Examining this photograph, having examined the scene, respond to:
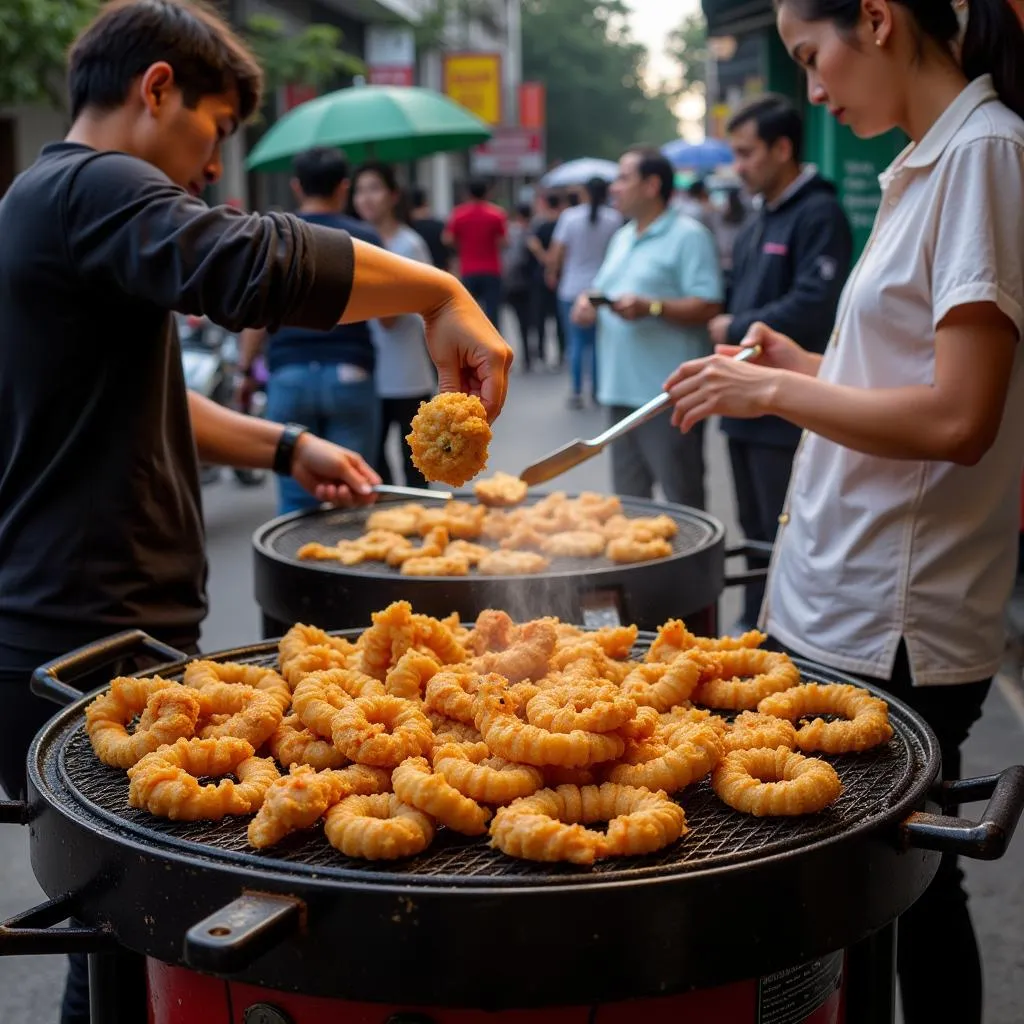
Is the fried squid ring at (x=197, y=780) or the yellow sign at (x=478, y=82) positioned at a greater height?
the yellow sign at (x=478, y=82)

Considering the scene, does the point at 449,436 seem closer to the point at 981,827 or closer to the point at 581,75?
the point at 981,827

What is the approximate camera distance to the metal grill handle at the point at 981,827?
165 cm

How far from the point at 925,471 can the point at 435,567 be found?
4.28 ft

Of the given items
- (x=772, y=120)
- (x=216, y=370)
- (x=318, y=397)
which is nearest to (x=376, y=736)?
(x=318, y=397)

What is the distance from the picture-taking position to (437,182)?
3672cm

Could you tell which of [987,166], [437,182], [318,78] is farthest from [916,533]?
[437,182]

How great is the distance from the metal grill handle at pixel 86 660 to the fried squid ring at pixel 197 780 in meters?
0.50

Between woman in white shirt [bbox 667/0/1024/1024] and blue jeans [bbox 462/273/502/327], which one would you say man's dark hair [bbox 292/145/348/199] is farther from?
blue jeans [bbox 462/273/502/327]

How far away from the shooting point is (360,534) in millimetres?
3986

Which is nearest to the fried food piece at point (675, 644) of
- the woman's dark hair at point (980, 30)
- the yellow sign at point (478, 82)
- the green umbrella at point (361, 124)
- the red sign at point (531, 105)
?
the woman's dark hair at point (980, 30)

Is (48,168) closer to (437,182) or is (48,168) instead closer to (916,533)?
(916,533)

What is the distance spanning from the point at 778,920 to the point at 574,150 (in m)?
61.1

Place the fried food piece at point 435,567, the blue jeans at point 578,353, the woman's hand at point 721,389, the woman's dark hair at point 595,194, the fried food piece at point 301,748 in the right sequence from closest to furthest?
the fried food piece at point 301,748, the woman's hand at point 721,389, the fried food piece at point 435,567, the woman's dark hair at point 595,194, the blue jeans at point 578,353

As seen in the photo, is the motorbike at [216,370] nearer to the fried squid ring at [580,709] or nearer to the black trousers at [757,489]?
the black trousers at [757,489]
